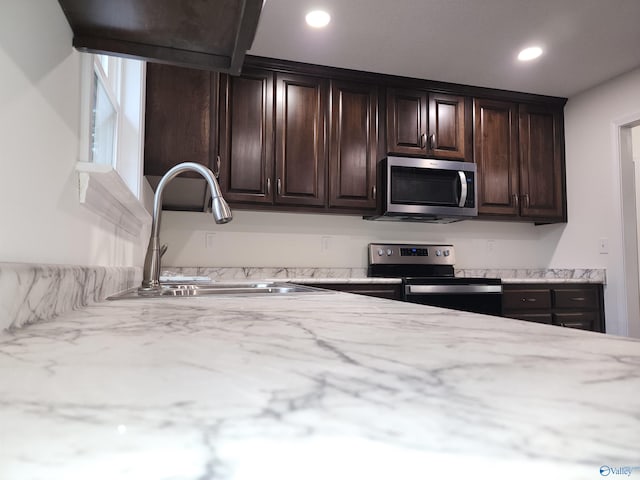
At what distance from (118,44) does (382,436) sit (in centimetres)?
104

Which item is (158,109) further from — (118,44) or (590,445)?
(590,445)

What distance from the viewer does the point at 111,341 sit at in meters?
0.42

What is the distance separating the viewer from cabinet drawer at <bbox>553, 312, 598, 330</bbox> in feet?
9.33

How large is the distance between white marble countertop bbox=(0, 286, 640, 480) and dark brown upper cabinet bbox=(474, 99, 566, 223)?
291cm

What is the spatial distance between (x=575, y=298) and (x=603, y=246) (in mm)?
463

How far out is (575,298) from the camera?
2.89 m

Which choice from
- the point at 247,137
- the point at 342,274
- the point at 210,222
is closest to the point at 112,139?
the point at 247,137

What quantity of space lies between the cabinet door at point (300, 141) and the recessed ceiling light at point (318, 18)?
0.49 metres

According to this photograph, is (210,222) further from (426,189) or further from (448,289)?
(448,289)

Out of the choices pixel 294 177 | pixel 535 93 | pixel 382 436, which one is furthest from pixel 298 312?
pixel 535 93

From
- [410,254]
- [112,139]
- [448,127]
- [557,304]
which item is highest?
[448,127]

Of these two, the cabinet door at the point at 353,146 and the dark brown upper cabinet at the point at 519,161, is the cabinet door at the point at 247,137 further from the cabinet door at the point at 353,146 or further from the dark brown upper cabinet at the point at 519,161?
the dark brown upper cabinet at the point at 519,161

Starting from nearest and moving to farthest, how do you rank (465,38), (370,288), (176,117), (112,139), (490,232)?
(112,139), (176,117), (465,38), (370,288), (490,232)

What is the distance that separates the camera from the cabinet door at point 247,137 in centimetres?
255
